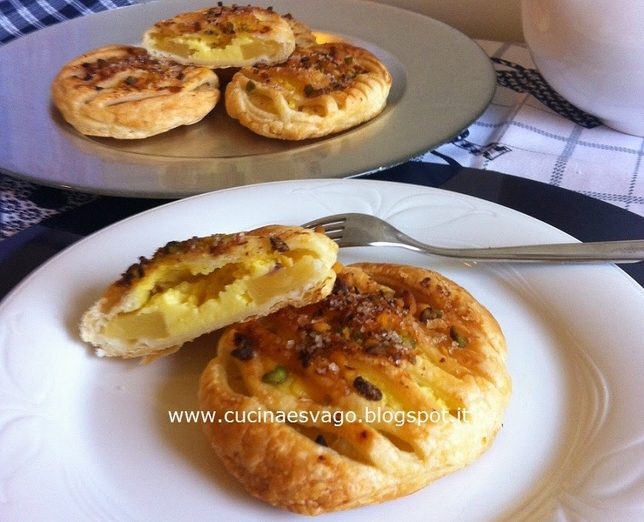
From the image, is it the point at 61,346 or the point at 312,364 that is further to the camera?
the point at 61,346

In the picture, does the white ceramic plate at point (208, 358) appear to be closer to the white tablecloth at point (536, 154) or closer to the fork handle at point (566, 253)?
the fork handle at point (566, 253)

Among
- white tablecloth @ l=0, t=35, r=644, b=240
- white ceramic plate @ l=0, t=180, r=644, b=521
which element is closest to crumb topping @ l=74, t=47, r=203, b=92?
white tablecloth @ l=0, t=35, r=644, b=240

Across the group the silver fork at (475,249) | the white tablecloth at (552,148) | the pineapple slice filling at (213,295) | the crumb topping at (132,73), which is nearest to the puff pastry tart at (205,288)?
the pineapple slice filling at (213,295)

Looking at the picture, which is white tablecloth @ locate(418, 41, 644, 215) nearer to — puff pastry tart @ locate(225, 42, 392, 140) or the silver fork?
puff pastry tart @ locate(225, 42, 392, 140)

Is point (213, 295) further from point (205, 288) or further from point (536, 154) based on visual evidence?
point (536, 154)

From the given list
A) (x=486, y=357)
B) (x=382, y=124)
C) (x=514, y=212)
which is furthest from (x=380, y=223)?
(x=382, y=124)

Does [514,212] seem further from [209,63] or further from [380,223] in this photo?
[209,63]

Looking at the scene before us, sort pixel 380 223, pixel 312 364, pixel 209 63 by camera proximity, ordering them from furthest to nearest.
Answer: pixel 209 63 < pixel 380 223 < pixel 312 364
